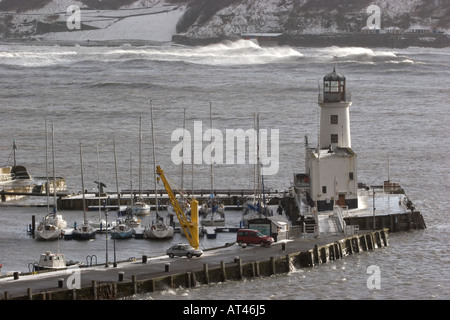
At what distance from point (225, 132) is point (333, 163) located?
26.9m

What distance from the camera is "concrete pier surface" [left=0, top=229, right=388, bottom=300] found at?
36.7 m

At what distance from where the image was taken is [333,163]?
48.2 metres

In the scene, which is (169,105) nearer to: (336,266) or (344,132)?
(344,132)

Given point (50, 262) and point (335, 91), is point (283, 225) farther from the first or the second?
point (50, 262)

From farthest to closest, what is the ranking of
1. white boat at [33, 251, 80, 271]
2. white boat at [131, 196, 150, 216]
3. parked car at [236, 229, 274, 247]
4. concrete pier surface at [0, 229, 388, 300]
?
white boat at [131, 196, 150, 216] → parked car at [236, 229, 274, 247] → white boat at [33, 251, 80, 271] → concrete pier surface at [0, 229, 388, 300]

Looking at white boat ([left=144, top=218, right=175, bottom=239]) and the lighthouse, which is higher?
the lighthouse

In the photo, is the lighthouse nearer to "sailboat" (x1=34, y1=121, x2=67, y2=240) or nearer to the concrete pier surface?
the concrete pier surface

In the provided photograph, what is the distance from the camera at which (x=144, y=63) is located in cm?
13650

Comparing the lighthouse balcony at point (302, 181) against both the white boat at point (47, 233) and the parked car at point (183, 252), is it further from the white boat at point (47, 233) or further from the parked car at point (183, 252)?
the parked car at point (183, 252)

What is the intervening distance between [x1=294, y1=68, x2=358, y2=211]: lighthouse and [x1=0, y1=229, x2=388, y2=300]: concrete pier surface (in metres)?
3.49

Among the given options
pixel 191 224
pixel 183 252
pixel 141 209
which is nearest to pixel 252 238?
pixel 191 224

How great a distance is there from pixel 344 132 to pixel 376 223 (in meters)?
4.52

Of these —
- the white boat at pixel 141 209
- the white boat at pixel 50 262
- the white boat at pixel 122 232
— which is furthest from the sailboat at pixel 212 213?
the white boat at pixel 50 262

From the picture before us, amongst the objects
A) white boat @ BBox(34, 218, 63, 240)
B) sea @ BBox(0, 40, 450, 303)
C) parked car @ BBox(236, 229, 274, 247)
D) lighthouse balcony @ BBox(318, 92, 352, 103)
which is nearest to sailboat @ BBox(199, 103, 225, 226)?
sea @ BBox(0, 40, 450, 303)
